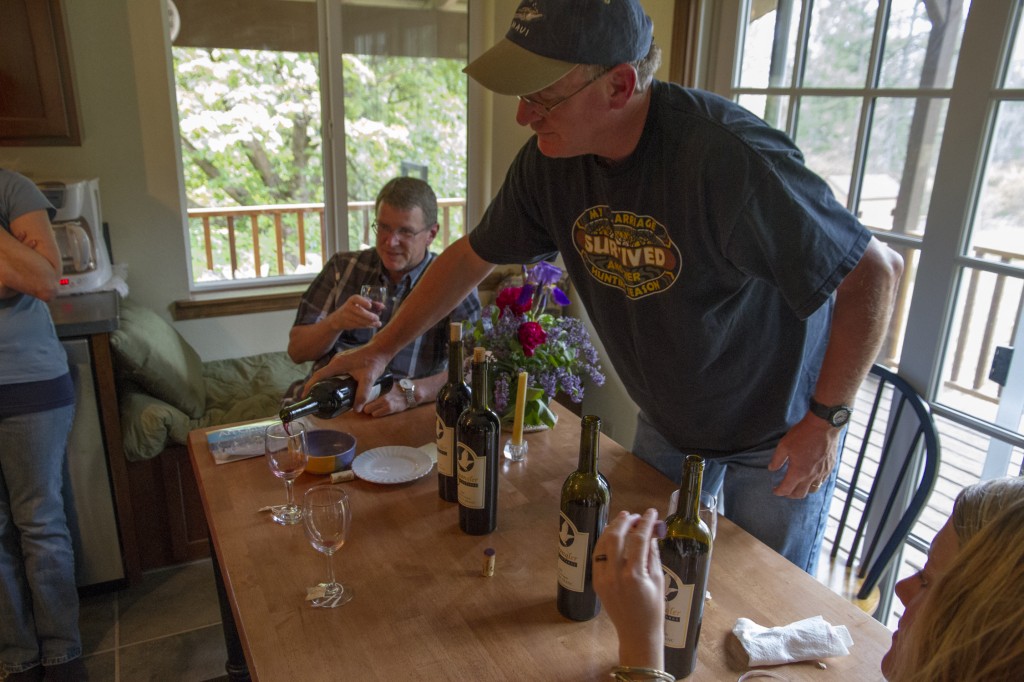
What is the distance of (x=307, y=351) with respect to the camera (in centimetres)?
221

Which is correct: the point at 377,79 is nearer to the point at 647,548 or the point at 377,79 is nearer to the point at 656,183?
the point at 656,183

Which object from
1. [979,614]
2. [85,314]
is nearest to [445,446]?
[979,614]

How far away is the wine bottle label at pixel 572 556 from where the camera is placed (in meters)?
1.02

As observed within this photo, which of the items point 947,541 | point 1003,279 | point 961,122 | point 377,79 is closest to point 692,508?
point 947,541

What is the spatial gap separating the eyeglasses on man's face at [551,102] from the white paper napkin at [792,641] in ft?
3.03

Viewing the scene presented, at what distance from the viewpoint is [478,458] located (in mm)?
1226

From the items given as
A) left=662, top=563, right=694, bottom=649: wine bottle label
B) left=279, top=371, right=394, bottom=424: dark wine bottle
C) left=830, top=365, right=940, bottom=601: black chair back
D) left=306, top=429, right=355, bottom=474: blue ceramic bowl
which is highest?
left=279, top=371, right=394, bottom=424: dark wine bottle

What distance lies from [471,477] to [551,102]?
69 cm

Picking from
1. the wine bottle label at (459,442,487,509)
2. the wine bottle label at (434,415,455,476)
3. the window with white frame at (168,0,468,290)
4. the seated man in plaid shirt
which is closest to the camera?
the wine bottle label at (459,442,487,509)

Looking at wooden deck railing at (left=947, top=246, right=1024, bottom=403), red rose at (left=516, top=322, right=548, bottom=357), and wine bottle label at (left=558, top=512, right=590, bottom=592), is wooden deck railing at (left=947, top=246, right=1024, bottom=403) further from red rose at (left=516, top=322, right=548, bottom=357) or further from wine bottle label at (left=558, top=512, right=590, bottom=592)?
wine bottle label at (left=558, top=512, right=590, bottom=592)

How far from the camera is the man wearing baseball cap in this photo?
1218mm

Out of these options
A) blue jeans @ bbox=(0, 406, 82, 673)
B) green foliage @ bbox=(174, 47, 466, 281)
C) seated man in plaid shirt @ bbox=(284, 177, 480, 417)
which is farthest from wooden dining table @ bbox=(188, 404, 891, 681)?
green foliage @ bbox=(174, 47, 466, 281)

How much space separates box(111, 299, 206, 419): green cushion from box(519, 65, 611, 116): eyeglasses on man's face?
1752 mm

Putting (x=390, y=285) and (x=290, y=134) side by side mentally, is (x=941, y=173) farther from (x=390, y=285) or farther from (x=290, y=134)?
(x=290, y=134)
